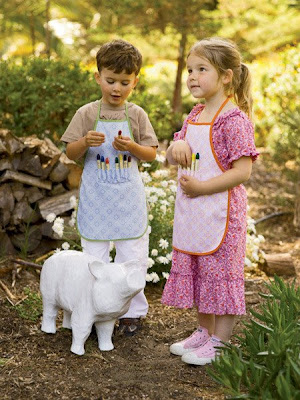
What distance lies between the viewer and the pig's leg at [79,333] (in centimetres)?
308

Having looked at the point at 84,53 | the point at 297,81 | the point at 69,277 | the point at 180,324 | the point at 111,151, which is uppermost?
the point at 84,53

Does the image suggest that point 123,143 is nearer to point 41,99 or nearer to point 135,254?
point 135,254

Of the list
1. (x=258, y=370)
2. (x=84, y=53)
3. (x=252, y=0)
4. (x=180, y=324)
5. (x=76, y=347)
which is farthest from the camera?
(x=84, y=53)

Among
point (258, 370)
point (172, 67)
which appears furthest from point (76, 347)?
point (172, 67)

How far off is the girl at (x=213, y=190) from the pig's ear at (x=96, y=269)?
0.39 metres

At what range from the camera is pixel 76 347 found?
312cm

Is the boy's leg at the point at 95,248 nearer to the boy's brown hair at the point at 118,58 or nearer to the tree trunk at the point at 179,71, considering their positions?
the boy's brown hair at the point at 118,58

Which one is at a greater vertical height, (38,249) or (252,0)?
(252,0)

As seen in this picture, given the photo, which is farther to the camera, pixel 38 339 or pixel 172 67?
pixel 172 67

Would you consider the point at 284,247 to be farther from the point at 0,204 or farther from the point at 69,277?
the point at 69,277

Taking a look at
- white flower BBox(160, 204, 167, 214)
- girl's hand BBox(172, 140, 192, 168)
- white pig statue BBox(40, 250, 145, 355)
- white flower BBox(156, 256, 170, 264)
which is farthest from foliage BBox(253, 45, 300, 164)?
white pig statue BBox(40, 250, 145, 355)

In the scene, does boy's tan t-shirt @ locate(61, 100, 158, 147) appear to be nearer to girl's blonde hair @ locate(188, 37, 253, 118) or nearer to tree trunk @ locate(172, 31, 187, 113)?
girl's blonde hair @ locate(188, 37, 253, 118)

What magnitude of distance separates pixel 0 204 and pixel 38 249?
45cm

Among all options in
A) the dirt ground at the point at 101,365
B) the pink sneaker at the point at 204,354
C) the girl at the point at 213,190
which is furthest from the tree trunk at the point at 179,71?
the pink sneaker at the point at 204,354
